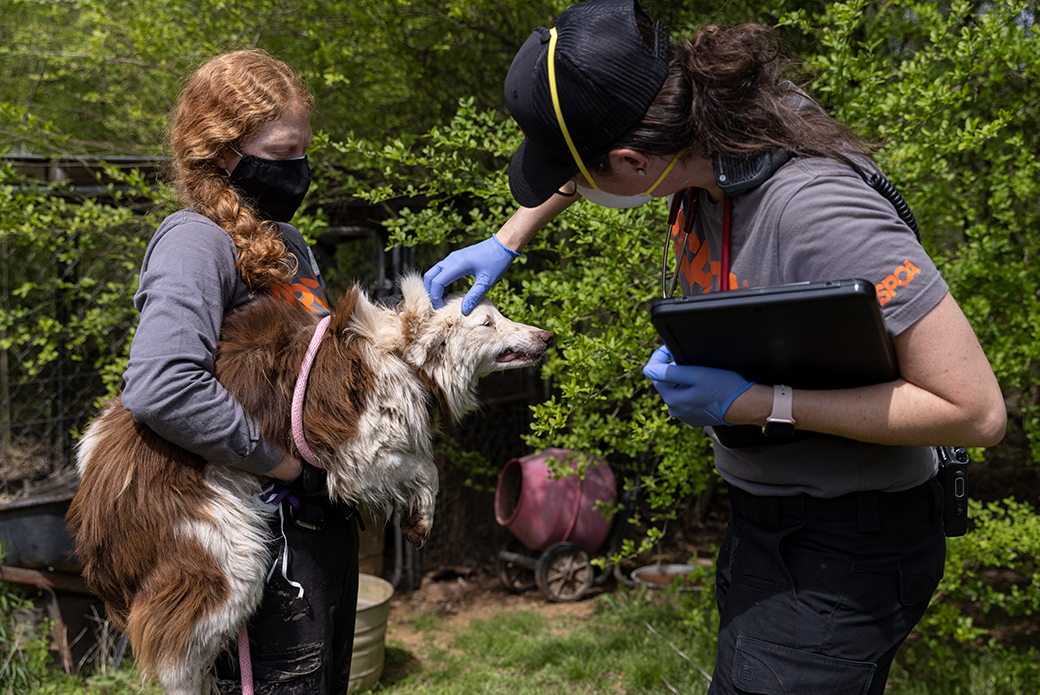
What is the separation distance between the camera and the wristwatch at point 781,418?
5.23 feet

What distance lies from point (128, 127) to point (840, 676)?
5.91m

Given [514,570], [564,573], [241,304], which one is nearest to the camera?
[241,304]

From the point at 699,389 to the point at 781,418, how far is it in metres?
0.19

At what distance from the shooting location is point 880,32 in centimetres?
414

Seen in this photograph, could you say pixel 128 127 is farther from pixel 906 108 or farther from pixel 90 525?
pixel 906 108

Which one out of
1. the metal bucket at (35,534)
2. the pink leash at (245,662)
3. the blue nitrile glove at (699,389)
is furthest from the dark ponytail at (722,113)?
the metal bucket at (35,534)

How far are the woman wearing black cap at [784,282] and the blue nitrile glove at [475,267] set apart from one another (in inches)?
22.4

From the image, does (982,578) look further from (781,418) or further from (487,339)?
(487,339)

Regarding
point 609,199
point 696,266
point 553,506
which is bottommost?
point 553,506

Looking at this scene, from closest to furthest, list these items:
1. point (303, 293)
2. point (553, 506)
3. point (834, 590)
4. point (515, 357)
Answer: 1. point (834, 590)
2. point (303, 293)
3. point (515, 357)
4. point (553, 506)

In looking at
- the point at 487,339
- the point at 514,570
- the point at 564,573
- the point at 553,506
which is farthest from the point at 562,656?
the point at 487,339

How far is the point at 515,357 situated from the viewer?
236cm

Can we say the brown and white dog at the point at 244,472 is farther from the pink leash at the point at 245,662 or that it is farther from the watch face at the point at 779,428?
the watch face at the point at 779,428

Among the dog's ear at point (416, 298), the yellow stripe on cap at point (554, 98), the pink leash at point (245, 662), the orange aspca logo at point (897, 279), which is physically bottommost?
the pink leash at point (245, 662)
